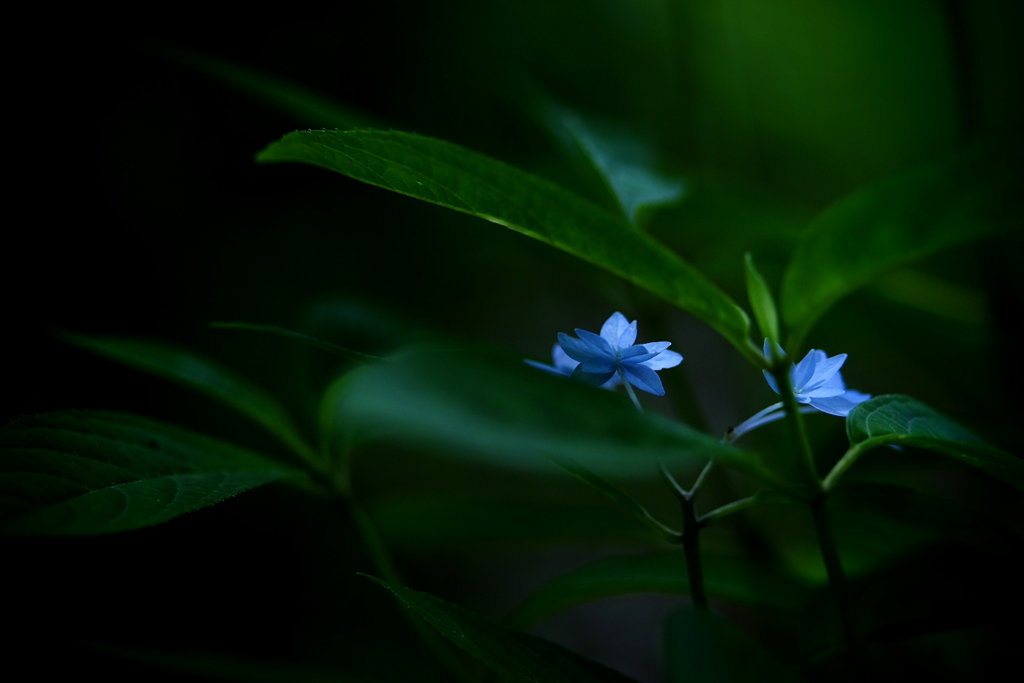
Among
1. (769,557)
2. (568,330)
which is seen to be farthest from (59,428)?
(568,330)

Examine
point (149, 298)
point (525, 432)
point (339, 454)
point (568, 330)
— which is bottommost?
point (525, 432)

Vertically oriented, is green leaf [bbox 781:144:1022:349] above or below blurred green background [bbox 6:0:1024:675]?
below

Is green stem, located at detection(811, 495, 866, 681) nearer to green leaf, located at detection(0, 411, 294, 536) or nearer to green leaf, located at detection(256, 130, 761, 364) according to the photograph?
green leaf, located at detection(256, 130, 761, 364)

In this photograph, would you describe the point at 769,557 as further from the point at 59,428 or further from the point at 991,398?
the point at 59,428

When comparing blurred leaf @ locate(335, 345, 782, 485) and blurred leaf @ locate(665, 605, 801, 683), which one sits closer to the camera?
blurred leaf @ locate(335, 345, 782, 485)

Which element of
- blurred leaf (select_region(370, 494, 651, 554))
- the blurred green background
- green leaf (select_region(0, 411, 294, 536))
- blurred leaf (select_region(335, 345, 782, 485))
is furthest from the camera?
the blurred green background

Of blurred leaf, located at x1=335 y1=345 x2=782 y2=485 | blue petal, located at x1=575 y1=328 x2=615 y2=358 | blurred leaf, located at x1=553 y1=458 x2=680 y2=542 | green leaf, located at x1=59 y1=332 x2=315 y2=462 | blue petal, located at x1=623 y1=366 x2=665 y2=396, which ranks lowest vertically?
blurred leaf, located at x1=335 y1=345 x2=782 y2=485

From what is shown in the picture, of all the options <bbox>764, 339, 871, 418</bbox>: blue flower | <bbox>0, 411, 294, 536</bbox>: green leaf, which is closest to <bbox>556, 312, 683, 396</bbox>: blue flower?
<bbox>764, 339, 871, 418</bbox>: blue flower
